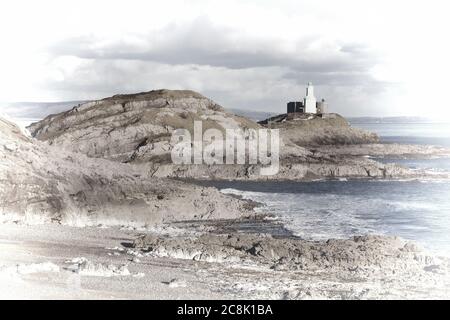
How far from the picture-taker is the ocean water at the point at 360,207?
32906 mm

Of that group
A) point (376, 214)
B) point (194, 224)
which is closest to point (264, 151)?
point (376, 214)

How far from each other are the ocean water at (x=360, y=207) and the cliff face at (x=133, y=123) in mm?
19520

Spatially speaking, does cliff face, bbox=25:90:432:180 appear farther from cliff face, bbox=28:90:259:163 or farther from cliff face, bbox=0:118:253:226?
cliff face, bbox=0:118:253:226

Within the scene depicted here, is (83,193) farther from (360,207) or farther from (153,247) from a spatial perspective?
(360,207)

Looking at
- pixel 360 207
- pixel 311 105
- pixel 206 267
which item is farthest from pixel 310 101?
pixel 206 267

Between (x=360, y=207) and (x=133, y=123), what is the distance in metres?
51.2

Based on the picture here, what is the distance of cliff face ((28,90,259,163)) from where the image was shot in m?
84.2

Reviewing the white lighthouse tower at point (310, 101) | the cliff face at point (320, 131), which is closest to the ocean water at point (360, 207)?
the cliff face at point (320, 131)

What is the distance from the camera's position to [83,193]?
32781 mm

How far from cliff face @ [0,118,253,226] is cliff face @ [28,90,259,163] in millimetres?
41539

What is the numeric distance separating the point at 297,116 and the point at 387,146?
28415 millimetres

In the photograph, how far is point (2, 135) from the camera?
32156mm

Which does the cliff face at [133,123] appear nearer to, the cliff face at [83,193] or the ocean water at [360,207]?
the ocean water at [360,207]
